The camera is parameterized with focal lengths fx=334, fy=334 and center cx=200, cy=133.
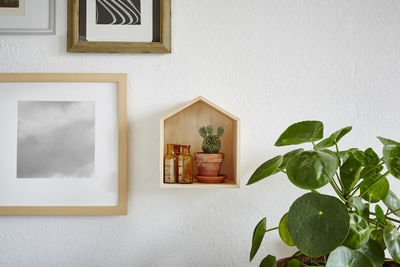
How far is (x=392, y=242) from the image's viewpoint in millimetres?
782

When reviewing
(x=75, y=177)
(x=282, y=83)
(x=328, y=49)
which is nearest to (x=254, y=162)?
(x=282, y=83)

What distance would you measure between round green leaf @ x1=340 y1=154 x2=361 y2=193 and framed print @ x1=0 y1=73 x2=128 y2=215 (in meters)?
0.69

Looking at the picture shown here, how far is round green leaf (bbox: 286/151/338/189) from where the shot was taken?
74 centimetres

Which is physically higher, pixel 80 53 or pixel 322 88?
pixel 80 53

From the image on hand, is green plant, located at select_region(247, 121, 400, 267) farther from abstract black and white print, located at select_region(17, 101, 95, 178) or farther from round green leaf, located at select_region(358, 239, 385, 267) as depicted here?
abstract black and white print, located at select_region(17, 101, 95, 178)

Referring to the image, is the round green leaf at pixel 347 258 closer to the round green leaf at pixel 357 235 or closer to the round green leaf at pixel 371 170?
the round green leaf at pixel 357 235

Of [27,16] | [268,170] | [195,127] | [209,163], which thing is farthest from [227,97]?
[27,16]

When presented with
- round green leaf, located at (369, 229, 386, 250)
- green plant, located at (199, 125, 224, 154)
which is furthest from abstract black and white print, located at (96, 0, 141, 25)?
round green leaf, located at (369, 229, 386, 250)

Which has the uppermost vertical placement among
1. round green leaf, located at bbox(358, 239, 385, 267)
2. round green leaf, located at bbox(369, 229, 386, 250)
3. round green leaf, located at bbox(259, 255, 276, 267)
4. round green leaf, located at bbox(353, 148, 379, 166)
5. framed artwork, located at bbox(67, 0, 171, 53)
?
framed artwork, located at bbox(67, 0, 171, 53)

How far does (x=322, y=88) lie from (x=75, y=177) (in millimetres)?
919

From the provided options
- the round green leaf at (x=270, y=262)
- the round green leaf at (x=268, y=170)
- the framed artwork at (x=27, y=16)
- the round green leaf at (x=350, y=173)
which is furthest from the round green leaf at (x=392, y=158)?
the framed artwork at (x=27, y=16)

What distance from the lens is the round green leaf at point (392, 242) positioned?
77cm

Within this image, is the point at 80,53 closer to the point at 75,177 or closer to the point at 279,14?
the point at 75,177

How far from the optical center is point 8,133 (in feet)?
3.83
